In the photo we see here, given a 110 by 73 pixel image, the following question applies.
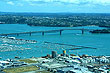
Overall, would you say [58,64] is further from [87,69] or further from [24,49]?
[24,49]

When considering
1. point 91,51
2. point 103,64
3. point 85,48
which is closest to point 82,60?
point 103,64

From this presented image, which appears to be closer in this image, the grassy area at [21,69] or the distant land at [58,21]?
the grassy area at [21,69]

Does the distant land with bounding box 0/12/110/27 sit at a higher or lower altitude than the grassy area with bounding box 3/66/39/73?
lower

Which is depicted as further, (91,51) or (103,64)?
(91,51)

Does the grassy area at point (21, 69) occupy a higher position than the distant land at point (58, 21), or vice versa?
the grassy area at point (21, 69)

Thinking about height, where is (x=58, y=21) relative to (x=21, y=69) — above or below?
below

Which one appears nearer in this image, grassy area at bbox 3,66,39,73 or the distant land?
grassy area at bbox 3,66,39,73

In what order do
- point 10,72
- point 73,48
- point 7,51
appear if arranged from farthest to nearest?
point 73,48 < point 7,51 < point 10,72

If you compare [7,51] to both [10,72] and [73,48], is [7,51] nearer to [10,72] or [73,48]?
[73,48]

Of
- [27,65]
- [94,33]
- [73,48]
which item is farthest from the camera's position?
[94,33]

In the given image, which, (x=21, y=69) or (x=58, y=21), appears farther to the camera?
(x=58, y=21)
